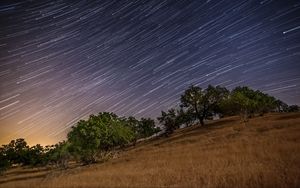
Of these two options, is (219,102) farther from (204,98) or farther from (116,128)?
(116,128)

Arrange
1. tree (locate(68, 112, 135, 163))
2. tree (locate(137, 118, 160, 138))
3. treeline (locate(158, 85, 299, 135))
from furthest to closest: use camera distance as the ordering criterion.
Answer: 1. tree (locate(137, 118, 160, 138))
2. treeline (locate(158, 85, 299, 135))
3. tree (locate(68, 112, 135, 163))

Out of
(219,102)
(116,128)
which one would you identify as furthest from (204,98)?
(116,128)

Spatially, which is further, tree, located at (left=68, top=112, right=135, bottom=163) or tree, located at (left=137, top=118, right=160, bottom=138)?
tree, located at (left=137, top=118, right=160, bottom=138)

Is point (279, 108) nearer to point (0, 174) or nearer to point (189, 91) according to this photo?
point (189, 91)

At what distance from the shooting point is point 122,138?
5891 centimetres

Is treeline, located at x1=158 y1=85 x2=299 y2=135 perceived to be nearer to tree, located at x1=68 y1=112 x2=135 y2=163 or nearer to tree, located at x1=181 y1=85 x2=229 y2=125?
tree, located at x1=181 y1=85 x2=229 y2=125

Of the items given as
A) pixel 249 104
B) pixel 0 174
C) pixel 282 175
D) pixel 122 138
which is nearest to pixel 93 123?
pixel 122 138

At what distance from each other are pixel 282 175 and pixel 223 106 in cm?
6374

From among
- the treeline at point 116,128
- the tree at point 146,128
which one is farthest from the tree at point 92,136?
the tree at point 146,128

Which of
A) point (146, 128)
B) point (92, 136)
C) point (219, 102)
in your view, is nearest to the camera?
point (92, 136)

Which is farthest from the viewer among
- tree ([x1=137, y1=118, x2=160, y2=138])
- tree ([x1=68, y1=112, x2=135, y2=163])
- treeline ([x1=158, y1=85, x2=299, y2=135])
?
tree ([x1=137, y1=118, x2=160, y2=138])

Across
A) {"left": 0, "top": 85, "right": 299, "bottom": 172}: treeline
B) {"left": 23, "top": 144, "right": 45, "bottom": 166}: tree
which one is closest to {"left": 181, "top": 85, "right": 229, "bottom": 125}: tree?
{"left": 0, "top": 85, "right": 299, "bottom": 172}: treeline

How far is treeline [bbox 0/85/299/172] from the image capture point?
5269 centimetres

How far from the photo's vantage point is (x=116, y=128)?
5866 cm
